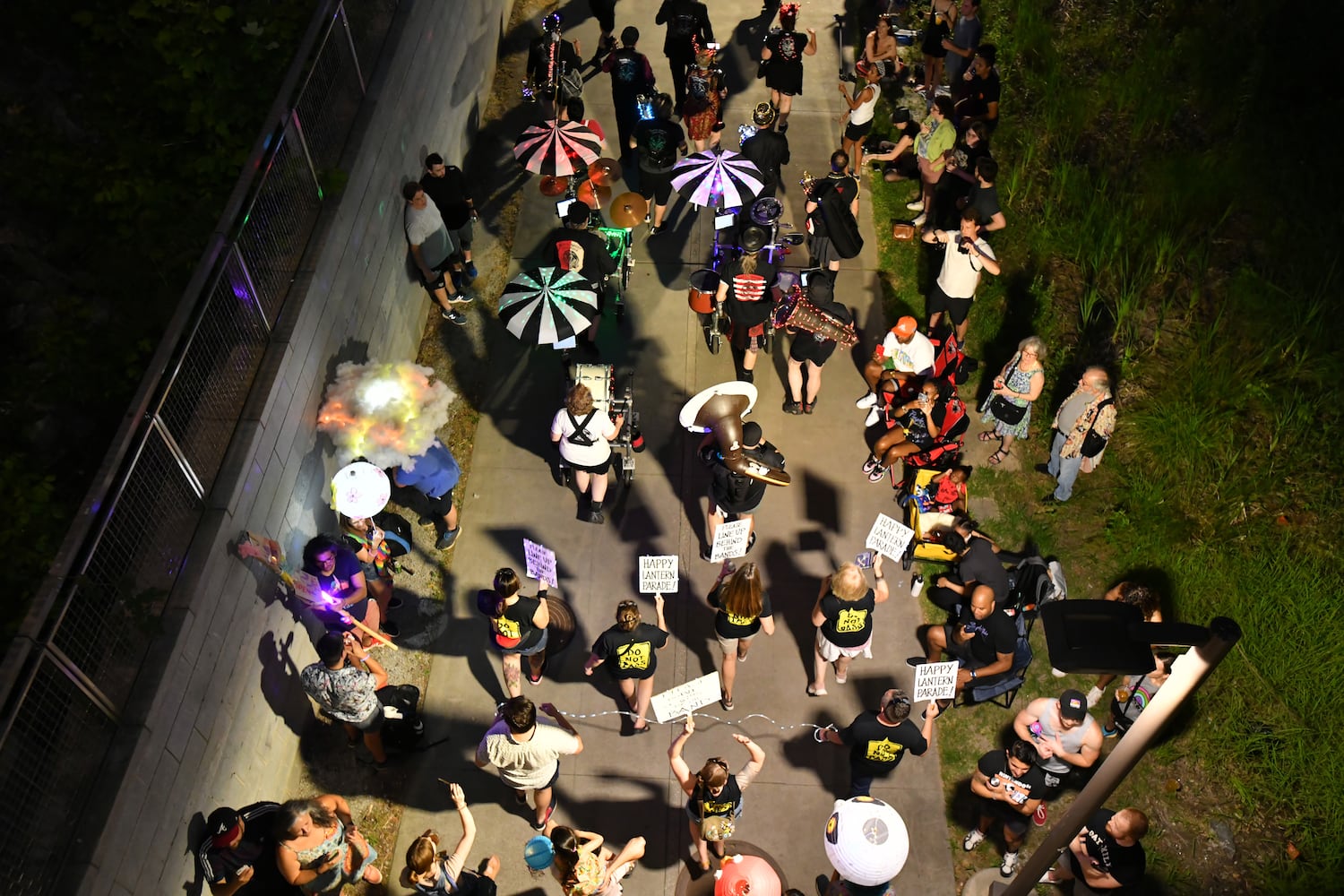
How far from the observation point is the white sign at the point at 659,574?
8.35m

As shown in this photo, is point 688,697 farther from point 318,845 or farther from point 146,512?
point 146,512

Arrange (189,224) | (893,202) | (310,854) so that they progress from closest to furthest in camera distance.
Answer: (310,854)
(189,224)
(893,202)

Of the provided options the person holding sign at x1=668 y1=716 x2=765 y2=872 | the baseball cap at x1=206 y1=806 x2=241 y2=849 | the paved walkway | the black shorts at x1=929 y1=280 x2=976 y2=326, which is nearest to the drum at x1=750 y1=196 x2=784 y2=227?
the paved walkway

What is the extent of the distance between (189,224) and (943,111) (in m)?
8.71

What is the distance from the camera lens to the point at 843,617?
314 inches

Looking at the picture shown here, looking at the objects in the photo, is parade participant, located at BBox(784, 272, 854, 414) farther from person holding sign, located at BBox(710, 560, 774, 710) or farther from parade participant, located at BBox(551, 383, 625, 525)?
person holding sign, located at BBox(710, 560, 774, 710)

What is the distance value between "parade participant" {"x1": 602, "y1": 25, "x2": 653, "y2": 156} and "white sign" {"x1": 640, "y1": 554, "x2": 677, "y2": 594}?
6588 mm

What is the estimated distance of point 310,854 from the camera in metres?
6.62

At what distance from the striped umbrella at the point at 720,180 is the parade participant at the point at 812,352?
1.47 m

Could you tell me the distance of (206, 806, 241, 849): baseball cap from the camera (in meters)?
6.51

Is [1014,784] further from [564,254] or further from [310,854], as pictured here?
[564,254]

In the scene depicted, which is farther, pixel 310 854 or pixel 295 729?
pixel 295 729

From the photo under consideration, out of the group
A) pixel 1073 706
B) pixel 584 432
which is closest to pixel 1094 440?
pixel 1073 706

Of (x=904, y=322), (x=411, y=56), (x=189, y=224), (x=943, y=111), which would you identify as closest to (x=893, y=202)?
(x=943, y=111)
